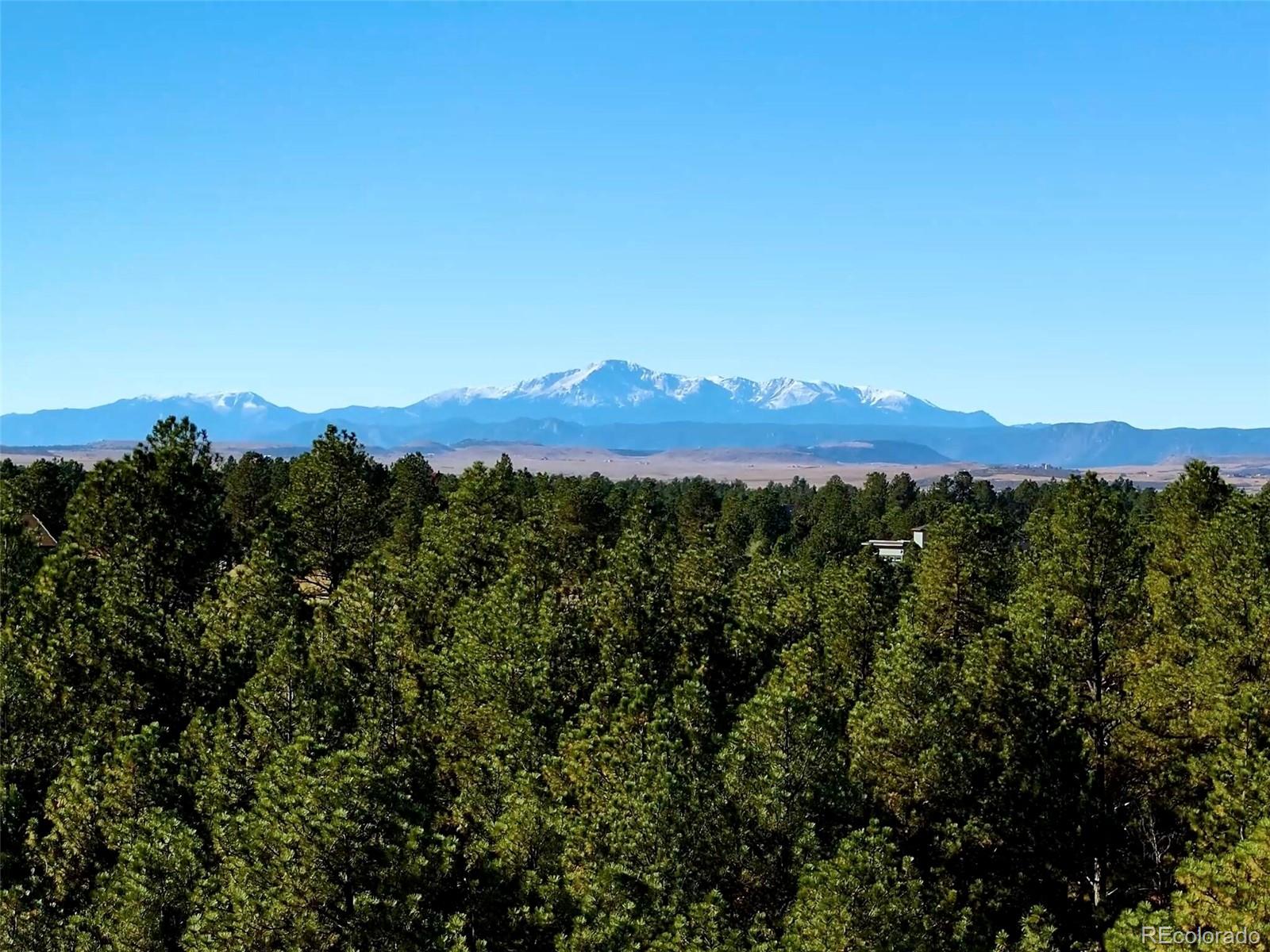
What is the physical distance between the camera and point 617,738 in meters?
27.7

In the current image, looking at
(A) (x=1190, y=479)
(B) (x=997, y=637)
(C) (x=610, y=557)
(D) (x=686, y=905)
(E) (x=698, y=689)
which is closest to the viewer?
(D) (x=686, y=905)

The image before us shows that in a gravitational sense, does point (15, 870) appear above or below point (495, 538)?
below

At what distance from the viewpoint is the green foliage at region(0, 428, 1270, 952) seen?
22.2m

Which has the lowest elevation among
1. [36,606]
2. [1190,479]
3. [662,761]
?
[662,761]

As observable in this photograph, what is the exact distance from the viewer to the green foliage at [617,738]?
22188 millimetres

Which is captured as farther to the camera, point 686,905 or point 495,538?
point 495,538

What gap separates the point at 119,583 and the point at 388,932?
66.1 ft

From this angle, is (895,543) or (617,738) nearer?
(617,738)

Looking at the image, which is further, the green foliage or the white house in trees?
the white house in trees

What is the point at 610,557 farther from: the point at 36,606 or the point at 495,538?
the point at 36,606

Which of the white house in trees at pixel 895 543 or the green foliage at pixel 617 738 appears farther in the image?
the white house in trees at pixel 895 543

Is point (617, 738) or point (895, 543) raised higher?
point (617, 738)

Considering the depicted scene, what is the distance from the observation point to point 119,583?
36.4m

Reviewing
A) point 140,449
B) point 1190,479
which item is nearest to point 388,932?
point 140,449
